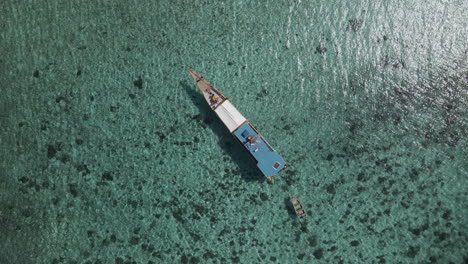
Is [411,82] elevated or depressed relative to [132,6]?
depressed

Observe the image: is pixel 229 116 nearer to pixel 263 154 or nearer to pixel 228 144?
pixel 228 144

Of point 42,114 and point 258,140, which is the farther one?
point 42,114

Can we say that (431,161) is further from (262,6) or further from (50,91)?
(50,91)

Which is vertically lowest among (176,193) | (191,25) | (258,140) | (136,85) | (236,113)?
(176,193)

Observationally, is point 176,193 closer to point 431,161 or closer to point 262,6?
point 262,6

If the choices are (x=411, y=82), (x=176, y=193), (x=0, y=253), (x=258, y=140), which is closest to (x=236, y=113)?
(x=258, y=140)

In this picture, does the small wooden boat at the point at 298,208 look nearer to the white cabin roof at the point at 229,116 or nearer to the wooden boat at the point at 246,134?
the wooden boat at the point at 246,134

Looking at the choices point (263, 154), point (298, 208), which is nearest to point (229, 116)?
point (263, 154)
